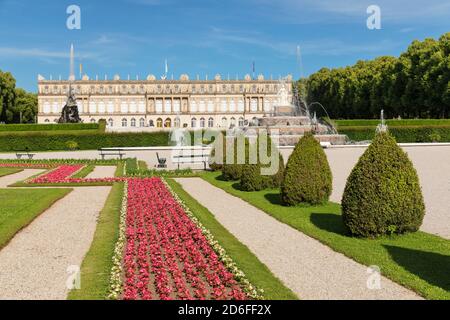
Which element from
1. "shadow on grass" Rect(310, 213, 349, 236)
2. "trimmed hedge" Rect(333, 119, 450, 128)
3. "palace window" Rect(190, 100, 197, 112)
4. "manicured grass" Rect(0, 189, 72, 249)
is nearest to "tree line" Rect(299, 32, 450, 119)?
"trimmed hedge" Rect(333, 119, 450, 128)

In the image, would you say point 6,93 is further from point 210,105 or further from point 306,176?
point 306,176

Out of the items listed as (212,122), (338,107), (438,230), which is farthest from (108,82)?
(438,230)

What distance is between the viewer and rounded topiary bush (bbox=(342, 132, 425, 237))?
765 cm

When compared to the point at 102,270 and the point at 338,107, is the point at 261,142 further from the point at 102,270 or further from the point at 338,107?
the point at 338,107

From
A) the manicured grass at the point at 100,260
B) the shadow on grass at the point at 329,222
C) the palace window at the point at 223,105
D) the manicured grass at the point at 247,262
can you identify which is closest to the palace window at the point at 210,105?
the palace window at the point at 223,105

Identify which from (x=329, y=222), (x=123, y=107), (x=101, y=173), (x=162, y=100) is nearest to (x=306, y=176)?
(x=329, y=222)

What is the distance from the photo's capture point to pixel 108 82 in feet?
303

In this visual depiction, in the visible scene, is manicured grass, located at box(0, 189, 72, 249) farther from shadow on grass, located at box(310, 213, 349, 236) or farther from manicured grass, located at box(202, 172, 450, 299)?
shadow on grass, located at box(310, 213, 349, 236)

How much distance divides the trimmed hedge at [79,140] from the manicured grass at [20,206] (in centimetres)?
2246

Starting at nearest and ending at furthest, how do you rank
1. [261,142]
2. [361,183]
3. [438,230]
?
[361,183]
[438,230]
[261,142]

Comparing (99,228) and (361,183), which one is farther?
(99,228)

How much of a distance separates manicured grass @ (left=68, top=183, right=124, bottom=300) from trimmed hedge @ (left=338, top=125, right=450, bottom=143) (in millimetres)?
29199
